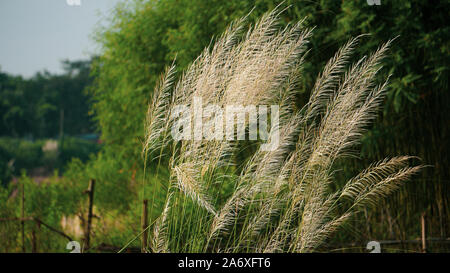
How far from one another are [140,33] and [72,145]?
4.62 meters

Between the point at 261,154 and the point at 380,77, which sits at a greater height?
the point at 380,77

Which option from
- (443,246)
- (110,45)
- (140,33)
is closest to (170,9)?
(140,33)

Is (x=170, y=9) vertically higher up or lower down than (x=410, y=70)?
higher up

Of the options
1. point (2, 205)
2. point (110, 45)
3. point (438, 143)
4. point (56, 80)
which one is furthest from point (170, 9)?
point (56, 80)

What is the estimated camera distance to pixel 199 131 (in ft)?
5.52

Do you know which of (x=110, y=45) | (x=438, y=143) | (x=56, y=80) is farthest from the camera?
(x=56, y=80)

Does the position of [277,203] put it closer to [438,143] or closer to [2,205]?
[438,143]

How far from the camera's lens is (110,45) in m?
4.09

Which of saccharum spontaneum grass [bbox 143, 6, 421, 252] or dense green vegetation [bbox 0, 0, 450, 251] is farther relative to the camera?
dense green vegetation [bbox 0, 0, 450, 251]

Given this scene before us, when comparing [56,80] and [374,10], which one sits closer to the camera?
[374,10]

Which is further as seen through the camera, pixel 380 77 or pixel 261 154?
pixel 380 77

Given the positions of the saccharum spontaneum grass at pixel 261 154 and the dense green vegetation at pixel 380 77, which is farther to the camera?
the dense green vegetation at pixel 380 77
